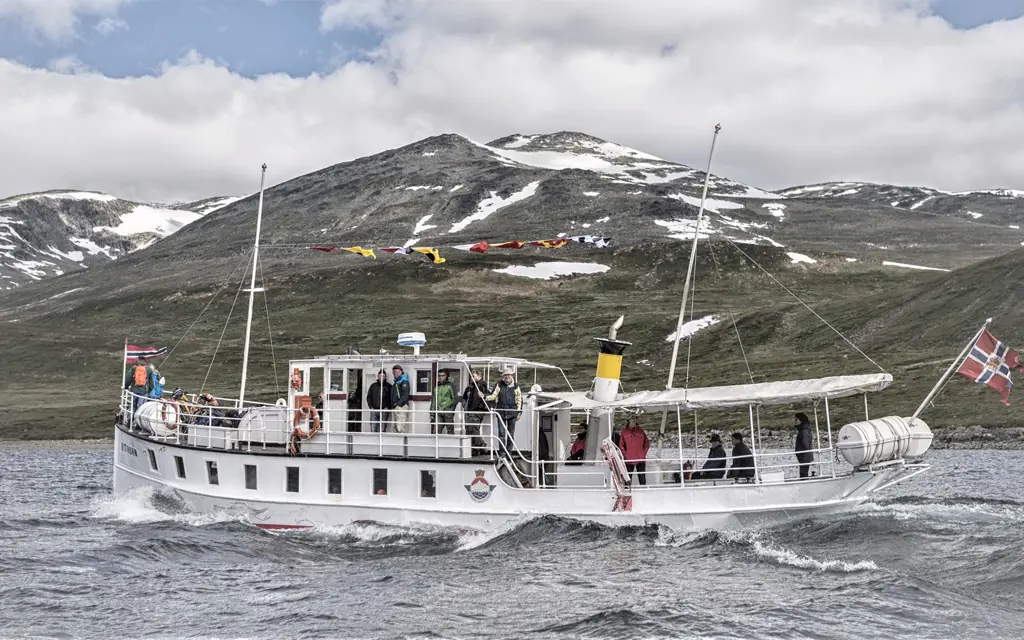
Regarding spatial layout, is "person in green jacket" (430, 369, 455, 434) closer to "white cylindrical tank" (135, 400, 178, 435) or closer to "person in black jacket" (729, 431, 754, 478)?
"person in black jacket" (729, 431, 754, 478)

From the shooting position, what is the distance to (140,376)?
40.4 meters

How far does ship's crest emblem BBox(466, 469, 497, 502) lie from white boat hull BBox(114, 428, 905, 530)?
0.10ft

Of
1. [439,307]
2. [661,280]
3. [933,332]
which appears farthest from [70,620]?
[661,280]

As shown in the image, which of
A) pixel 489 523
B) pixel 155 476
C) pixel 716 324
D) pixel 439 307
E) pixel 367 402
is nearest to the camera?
pixel 489 523

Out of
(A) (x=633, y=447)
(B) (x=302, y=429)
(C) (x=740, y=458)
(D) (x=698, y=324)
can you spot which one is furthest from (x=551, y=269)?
(C) (x=740, y=458)

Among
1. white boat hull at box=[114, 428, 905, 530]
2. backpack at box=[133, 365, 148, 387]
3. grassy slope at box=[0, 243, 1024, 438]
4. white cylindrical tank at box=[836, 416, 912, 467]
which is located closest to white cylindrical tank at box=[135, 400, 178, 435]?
white boat hull at box=[114, 428, 905, 530]

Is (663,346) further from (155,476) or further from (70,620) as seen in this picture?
(70,620)

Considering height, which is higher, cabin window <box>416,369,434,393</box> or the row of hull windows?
cabin window <box>416,369,434,393</box>

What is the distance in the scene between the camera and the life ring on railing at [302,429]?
33688mm

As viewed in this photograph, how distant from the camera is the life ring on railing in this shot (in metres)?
33.7

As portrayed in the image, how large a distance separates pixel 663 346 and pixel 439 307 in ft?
164

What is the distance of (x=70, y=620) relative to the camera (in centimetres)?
2288

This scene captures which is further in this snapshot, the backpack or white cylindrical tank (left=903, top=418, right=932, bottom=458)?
the backpack

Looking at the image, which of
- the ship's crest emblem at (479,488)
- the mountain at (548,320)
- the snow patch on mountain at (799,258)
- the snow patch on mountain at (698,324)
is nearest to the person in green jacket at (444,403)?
the ship's crest emblem at (479,488)
